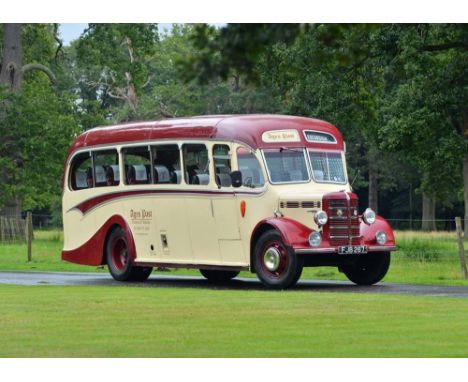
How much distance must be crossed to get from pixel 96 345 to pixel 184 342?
0.96 m

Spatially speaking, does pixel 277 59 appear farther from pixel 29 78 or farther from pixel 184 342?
pixel 29 78

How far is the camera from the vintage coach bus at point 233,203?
2552 centimetres

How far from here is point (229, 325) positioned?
57.2 ft

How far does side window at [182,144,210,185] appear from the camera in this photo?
88.5ft

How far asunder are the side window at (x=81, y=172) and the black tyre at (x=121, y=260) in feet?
5.00

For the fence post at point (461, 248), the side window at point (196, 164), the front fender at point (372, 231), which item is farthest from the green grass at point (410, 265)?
the side window at point (196, 164)

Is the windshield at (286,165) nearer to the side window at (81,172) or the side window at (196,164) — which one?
the side window at (196,164)

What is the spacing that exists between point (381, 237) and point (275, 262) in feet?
7.26

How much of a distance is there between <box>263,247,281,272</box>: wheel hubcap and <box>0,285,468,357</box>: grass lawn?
5.39ft

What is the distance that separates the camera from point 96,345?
15266mm

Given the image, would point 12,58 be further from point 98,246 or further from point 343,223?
point 343,223
